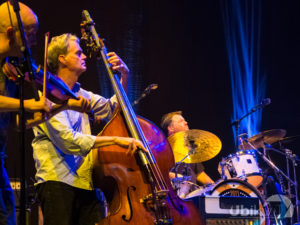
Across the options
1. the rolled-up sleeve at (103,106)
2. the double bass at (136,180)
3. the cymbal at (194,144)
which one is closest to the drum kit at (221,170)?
the cymbal at (194,144)

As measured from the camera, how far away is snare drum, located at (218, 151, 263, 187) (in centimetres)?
585

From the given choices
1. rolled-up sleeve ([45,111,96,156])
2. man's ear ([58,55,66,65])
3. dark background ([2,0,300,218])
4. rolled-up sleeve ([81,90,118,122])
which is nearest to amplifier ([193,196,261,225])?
rolled-up sleeve ([81,90,118,122])

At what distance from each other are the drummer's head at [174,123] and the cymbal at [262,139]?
3.56 feet

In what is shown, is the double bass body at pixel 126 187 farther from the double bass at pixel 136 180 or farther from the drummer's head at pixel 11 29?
the drummer's head at pixel 11 29

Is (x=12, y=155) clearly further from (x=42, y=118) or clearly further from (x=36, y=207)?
(x=42, y=118)

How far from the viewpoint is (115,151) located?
254 cm

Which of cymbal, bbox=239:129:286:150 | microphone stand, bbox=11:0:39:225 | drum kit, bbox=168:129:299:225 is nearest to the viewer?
microphone stand, bbox=11:0:39:225

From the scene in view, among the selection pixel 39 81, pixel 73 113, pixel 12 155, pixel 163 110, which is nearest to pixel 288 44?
pixel 163 110

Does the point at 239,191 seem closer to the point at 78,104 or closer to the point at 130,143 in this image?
the point at 130,143

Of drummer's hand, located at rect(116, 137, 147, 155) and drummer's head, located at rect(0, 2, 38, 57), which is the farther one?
drummer's hand, located at rect(116, 137, 147, 155)

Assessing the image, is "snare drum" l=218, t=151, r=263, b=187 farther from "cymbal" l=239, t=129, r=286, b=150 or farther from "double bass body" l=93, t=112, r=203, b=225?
"double bass body" l=93, t=112, r=203, b=225

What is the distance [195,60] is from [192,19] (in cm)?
70

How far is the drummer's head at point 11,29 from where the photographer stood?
77.7 inches

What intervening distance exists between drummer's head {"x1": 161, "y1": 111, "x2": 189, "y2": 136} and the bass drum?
114 cm
